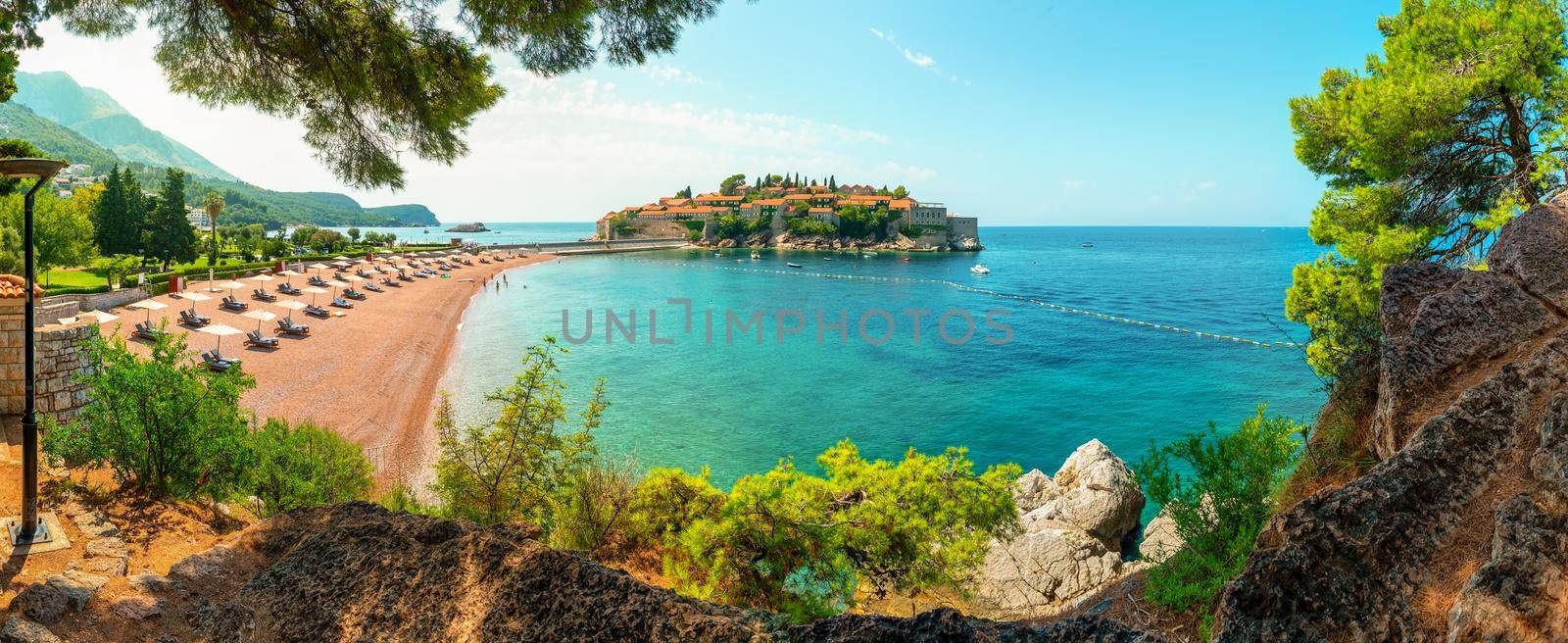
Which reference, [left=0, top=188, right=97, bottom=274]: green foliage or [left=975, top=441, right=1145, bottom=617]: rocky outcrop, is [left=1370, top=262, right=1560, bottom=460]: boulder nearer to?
[left=975, top=441, right=1145, bottom=617]: rocky outcrop

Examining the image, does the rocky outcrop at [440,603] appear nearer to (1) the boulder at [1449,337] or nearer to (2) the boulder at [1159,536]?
(1) the boulder at [1449,337]

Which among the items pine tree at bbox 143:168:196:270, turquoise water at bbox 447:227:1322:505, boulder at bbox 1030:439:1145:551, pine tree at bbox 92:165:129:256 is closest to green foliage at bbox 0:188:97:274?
pine tree at bbox 92:165:129:256

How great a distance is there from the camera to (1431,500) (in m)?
3.14

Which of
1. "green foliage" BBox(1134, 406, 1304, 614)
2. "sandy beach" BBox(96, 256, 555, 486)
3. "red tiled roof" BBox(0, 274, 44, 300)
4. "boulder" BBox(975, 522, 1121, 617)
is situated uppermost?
"red tiled roof" BBox(0, 274, 44, 300)

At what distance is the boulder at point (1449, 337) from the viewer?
424cm

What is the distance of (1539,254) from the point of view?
180 inches

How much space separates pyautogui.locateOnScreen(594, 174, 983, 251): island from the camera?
376ft

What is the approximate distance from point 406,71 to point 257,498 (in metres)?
5.94

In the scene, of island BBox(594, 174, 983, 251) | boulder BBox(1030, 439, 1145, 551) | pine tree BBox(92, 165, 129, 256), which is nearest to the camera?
boulder BBox(1030, 439, 1145, 551)

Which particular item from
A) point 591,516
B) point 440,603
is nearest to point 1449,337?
point 440,603

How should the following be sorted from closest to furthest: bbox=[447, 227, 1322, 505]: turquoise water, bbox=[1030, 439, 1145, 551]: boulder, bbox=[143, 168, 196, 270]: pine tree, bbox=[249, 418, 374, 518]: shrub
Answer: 1. bbox=[249, 418, 374, 518]: shrub
2. bbox=[1030, 439, 1145, 551]: boulder
3. bbox=[447, 227, 1322, 505]: turquoise water
4. bbox=[143, 168, 196, 270]: pine tree

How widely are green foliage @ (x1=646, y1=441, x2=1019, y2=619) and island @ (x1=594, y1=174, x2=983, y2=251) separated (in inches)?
4169

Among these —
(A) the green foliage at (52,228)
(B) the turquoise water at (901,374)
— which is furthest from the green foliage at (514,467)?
(A) the green foliage at (52,228)

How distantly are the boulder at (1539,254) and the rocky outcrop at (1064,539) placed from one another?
19.8 ft
